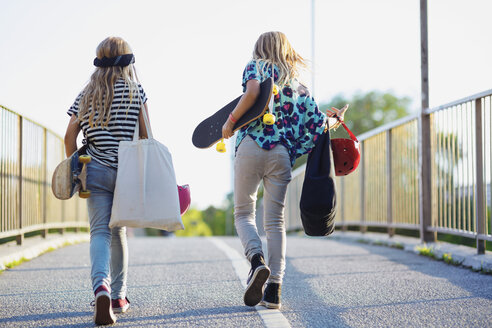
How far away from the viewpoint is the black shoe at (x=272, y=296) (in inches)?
162

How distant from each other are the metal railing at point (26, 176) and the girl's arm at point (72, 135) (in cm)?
301

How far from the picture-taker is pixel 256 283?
3.95 metres

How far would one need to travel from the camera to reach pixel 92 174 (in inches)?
151

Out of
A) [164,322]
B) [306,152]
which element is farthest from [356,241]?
[164,322]

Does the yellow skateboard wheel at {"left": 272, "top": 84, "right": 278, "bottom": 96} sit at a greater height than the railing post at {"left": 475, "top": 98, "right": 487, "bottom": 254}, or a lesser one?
greater

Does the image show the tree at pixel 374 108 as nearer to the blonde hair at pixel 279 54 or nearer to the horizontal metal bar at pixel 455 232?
the horizontal metal bar at pixel 455 232

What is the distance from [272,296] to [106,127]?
152 cm

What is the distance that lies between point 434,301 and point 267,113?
68.3 inches

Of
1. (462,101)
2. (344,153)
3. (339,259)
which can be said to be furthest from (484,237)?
(344,153)

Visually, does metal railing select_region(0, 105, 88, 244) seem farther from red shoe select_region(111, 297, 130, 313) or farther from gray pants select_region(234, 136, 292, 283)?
gray pants select_region(234, 136, 292, 283)

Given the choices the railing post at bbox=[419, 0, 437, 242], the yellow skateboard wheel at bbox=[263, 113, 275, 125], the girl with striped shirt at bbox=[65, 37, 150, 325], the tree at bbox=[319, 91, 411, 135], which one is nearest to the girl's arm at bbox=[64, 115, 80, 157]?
the girl with striped shirt at bbox=[65, 37, 150, 325]

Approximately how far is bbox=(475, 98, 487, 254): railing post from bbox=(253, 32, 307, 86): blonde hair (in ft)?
9.53

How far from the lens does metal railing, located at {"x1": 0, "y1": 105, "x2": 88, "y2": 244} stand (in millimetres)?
6801

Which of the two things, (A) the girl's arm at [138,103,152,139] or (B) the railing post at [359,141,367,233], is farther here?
(B) the railing post at [359,141,367,233]
